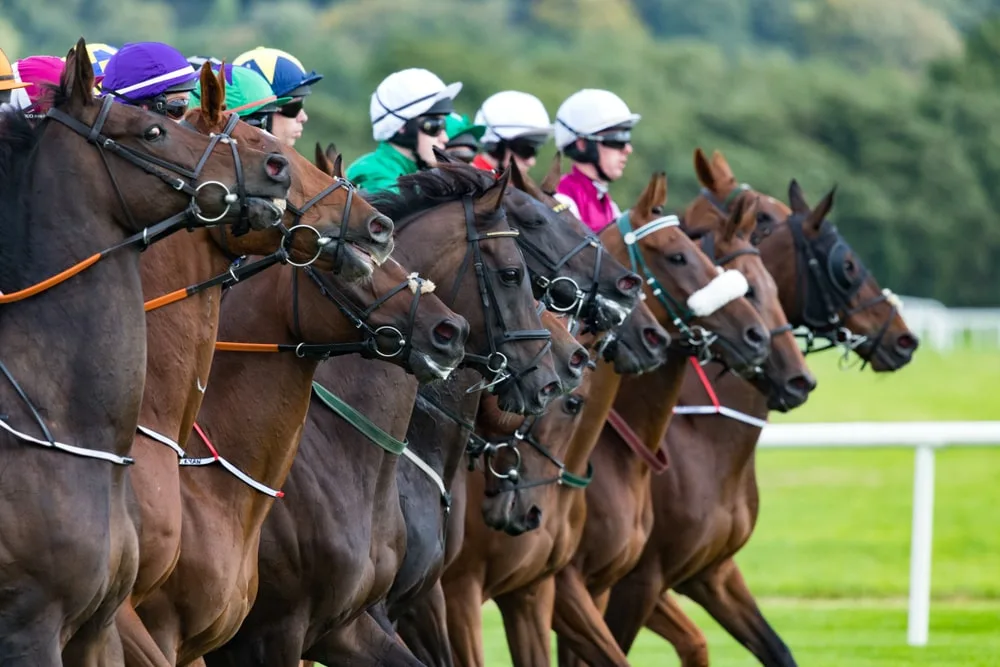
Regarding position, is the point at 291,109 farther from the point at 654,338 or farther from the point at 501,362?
the point at 654,338

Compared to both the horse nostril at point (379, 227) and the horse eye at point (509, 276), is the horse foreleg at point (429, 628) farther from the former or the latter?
the horse nostril at point (379, 227)

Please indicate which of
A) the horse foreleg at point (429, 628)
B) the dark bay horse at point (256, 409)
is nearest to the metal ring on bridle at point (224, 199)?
the dark bay horse at point (256, 409)

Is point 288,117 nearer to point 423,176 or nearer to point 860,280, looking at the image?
point 423,176

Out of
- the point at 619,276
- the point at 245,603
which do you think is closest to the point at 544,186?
the point at 619,276

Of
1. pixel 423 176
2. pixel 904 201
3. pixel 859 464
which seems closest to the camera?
pixel 423 176

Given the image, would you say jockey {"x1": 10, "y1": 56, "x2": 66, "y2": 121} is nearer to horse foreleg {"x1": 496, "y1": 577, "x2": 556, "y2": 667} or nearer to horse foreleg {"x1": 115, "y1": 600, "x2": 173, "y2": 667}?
horse foreleg {"x1": 115, "y1": 600, "x2": 173, "y2": 667}

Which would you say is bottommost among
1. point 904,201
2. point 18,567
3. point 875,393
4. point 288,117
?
point 904,201

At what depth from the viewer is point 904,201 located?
2212 inches

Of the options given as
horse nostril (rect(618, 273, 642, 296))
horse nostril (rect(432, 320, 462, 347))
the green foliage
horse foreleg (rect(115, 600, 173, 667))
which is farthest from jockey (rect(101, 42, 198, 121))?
the green foliage

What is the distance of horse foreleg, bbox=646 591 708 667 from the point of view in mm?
9086

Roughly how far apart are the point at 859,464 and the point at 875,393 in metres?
8.56

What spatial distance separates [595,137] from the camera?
9438 mm

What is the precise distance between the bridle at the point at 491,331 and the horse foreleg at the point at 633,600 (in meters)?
2.61

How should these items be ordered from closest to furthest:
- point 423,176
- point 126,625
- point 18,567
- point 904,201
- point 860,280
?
point 18,567 → point 126,625 → point 423,176 → point 860,280 → point 904,201
